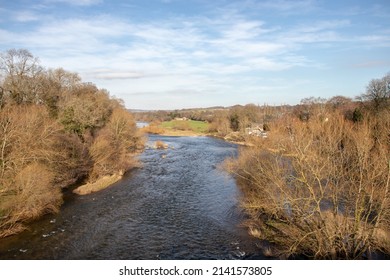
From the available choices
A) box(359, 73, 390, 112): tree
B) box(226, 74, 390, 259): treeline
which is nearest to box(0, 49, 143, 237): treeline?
box(226, 74, 390, 259): treeline

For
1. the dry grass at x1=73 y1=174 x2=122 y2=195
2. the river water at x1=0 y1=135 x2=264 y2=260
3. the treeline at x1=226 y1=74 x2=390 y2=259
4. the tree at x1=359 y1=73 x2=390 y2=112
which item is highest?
the tree at x1=359 y1=73 x2=390 y2=112

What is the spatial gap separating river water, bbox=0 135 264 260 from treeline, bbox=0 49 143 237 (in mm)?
1652

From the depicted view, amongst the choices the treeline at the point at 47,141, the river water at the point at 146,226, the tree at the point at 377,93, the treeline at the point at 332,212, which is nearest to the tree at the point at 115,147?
the treeline at the point at 47,141

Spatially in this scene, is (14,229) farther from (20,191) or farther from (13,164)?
(13,164)

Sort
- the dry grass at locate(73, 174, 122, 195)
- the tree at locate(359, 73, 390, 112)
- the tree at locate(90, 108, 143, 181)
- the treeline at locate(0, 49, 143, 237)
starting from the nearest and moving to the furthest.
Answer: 1. the treeline at locate(0, 49, 143, 237)
2. the dry grass at locate(73, 174, 122, 195)
3. the tree at locate(90, 108, 143, 181)
4. the tree at locate(359, 73, 390, 112)

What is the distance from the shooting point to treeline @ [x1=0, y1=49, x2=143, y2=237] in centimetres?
1825

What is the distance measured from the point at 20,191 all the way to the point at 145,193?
9.04 metres

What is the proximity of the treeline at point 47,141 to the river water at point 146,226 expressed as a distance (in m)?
1.65

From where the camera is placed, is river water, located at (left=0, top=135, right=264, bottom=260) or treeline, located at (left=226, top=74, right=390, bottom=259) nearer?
treeline, located at (left=226, top=74, right=390, bottom=259)

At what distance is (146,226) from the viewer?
A: 58.2ft

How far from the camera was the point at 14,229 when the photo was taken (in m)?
16.3

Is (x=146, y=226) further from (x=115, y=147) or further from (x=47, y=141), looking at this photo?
(x=115, y=147)

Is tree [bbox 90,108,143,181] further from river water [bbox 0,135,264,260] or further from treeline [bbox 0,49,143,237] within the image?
river water [bbox 0,135,264,260]
